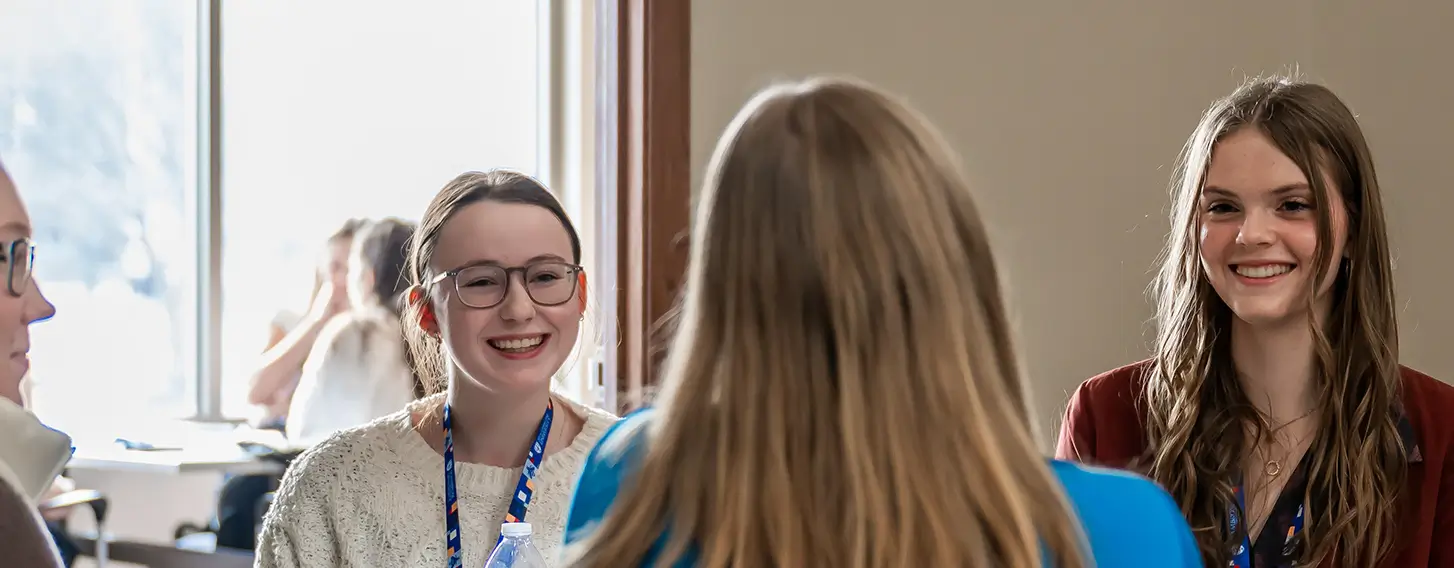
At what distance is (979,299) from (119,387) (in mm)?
5408

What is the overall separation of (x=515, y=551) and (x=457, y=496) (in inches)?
8.7

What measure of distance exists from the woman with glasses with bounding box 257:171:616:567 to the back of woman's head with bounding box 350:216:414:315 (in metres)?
2.57

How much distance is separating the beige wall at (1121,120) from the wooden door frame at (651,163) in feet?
2.14

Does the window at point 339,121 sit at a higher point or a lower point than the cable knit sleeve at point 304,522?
higher

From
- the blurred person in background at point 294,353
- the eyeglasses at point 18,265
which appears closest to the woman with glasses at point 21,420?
the eyeglasses at point 18,265

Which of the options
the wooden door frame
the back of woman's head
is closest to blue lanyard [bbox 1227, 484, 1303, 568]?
the wooden door frame

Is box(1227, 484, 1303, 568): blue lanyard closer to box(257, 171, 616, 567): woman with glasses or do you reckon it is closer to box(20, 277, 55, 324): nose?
box(257, 171, 616, 567): woman with glasses

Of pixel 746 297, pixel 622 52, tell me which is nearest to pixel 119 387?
pixel 622 52

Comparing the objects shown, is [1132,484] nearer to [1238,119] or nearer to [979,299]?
[979,299]

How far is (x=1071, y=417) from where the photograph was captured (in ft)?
6.99

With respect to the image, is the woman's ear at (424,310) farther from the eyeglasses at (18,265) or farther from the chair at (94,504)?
the chair at (94,504)

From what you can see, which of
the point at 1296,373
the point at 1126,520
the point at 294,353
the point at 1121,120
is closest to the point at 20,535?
the point at 1126,520

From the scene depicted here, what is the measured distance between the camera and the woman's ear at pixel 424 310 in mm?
1887

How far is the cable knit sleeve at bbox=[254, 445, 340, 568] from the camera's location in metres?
1.84
